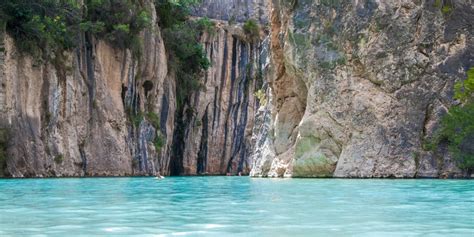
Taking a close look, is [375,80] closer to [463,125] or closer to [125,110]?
[463,125]

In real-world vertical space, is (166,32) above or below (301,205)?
above

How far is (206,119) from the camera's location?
50.8m

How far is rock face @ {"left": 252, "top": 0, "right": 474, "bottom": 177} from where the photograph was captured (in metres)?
24.3

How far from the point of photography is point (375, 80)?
25.0 m

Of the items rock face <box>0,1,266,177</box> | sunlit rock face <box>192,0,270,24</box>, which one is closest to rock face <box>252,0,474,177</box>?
rock face <box>0,1,266,177</box>

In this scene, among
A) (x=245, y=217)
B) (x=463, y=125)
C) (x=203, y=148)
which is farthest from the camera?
(x=203, y=148)

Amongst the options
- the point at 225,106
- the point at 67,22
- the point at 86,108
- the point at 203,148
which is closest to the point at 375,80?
the point at 67,22

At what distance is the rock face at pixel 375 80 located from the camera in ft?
79.7

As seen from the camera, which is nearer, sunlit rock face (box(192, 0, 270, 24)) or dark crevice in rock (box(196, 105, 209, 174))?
dark crevice in rock (box(196, 105, 209, 174))

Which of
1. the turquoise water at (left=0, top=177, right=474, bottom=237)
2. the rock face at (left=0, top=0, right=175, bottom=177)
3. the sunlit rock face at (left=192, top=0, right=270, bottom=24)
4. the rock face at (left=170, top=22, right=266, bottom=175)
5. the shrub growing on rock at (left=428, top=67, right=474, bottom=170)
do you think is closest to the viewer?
the turquoise water at (left=0, top=177, right=474, bottom=237)

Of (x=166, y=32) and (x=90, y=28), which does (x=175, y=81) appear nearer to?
(x=166, y=32)

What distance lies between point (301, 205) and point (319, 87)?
16.0 m

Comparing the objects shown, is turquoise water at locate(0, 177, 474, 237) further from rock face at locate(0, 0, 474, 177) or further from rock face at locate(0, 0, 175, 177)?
rock face at locate(0, 0, 175, 177)

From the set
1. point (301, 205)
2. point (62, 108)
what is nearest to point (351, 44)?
point (62, 108)
